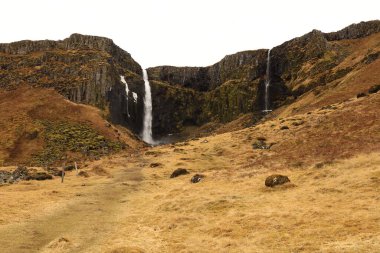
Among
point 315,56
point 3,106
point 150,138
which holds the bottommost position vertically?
point 150,138

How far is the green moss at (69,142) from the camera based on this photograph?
270 ft

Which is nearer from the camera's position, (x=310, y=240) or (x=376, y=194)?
(x=310, y=240)

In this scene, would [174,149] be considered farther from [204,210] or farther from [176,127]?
[176,127]

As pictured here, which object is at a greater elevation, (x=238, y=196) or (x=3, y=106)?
(x=3, y=106)

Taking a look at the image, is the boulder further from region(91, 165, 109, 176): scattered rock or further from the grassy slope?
the grassy slope

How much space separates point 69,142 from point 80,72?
4196 cm

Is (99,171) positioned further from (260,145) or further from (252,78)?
(252,78)

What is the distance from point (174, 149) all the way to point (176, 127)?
7120 centimetres

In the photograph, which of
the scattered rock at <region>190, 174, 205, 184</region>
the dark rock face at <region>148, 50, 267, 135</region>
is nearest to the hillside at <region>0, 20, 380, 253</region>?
the scattered rock at <region>190, 174, 205, 184</region>

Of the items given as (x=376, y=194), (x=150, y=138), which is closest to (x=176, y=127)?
(x=150, y=138)

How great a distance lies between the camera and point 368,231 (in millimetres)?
18594

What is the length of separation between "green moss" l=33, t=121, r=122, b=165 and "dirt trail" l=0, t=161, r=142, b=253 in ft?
152

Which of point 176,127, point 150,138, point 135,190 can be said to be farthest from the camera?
point 176,127

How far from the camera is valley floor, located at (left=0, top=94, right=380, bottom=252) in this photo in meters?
20.7
